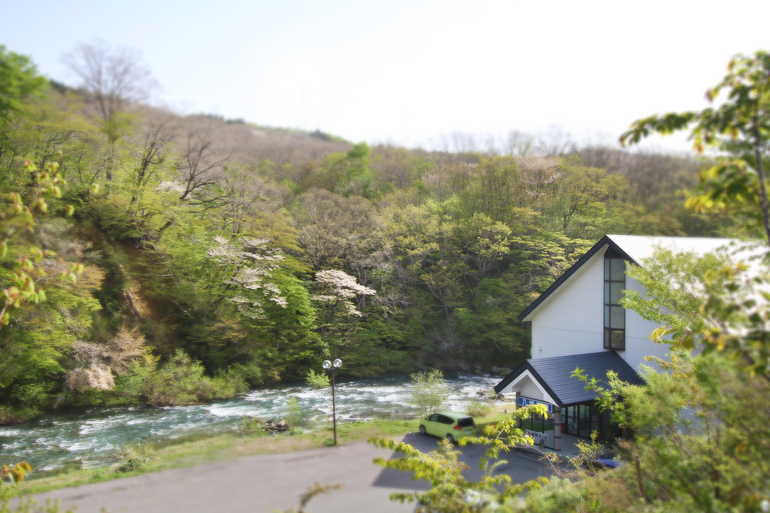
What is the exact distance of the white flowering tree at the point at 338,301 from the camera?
85.7 feet

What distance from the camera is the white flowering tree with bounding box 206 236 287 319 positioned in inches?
938

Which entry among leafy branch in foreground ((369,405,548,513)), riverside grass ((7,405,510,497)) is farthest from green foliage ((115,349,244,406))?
leafy branch in foreground ((369,405,548,513))

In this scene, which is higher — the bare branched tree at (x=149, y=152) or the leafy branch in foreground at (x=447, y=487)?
the bare branched tree at (x=149, y=152)

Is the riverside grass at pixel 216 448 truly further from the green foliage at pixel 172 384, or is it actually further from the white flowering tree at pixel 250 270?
the white flowering tree at pixel 250 270

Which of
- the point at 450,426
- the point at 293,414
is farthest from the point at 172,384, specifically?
the point at 450,426

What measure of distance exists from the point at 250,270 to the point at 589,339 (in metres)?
16.9

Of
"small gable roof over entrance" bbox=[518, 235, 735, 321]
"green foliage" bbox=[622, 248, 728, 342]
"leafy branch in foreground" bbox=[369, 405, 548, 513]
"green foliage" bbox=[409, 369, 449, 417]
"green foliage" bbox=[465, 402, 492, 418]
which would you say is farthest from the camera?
"green foliage" bbox=[409, 369, 449, 417]

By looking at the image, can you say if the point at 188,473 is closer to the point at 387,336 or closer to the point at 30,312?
the point at 30,312

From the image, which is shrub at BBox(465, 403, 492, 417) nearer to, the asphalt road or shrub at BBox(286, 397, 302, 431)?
the asphalt road

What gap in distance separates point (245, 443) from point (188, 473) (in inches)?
117

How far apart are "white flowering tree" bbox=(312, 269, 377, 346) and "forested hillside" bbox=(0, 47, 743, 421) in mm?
120

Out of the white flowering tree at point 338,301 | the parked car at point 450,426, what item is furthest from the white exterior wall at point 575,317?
the white flowering tree at point 338,301

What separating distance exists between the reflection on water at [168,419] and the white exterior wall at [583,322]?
18.2 feet

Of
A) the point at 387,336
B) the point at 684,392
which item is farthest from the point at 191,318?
the point at 684,392
